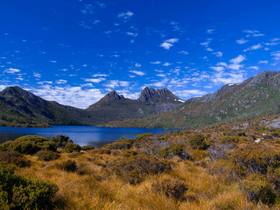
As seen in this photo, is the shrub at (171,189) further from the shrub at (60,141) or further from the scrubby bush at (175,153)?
the shrub at (60,141)

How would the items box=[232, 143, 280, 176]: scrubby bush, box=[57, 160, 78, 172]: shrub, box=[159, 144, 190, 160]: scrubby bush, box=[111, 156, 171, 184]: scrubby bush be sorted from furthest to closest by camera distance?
box=[159, 144, 190, 160]: scrubby bush, box=[57, 160, 78, 172]: shrub, box=[232, 143, 280, 176]: scrubby bush, box=[111, 156, 171, 184]: scrubby bush

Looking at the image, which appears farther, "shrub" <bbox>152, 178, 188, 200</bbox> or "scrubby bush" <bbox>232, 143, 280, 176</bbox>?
"scrubby bush" <bbox>232, 143, 280, 176</bbox>

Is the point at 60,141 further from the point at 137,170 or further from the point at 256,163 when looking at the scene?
the point at 256,163

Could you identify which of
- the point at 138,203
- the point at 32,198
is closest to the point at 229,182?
the point at 138,203

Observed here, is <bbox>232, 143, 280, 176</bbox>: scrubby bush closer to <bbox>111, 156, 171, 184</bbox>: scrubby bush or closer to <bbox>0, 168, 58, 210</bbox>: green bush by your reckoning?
<bbox>111, 156, 171, 184</bbox>: scrubby bush

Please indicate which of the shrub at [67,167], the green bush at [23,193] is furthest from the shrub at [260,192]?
the shrub at [67,167]

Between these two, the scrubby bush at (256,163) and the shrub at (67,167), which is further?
the shrub at (67,167)

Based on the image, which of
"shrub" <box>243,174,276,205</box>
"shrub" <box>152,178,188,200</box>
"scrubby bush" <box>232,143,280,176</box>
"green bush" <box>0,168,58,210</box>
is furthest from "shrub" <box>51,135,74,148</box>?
"shrub" <box>243,174,276,205</box>

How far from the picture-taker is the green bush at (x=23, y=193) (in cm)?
459

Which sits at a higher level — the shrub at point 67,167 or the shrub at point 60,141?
the shrub at point 67,167

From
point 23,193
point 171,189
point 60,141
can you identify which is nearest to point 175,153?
point 171,189

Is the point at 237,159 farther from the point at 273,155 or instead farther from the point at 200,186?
the point at 200,186

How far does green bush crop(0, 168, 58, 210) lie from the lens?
4.59 metres

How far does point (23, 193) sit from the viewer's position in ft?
15.5
